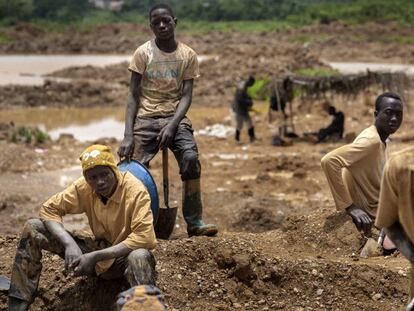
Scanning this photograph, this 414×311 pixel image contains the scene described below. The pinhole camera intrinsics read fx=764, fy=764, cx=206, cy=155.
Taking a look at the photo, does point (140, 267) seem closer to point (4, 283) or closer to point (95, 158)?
point (95, 158)

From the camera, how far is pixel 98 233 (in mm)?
4977

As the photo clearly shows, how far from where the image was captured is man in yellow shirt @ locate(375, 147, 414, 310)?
351 cm

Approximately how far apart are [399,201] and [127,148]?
2855mm

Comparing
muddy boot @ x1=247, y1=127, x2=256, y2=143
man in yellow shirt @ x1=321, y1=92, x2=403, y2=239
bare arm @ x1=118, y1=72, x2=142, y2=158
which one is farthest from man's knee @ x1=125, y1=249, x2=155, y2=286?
muddy boot @ x1=247, y1=127, x2=256, y2=143

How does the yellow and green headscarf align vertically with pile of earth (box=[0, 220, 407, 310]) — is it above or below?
above

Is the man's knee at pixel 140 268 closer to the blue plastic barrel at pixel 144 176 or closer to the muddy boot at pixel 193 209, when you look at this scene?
the blue plastic barrel at pixel 144 176

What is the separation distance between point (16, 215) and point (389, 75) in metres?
9.29

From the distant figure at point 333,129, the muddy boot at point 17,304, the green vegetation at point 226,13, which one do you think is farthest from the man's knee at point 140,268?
the green vegetation at point 226,13

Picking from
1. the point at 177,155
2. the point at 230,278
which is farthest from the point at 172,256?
the point at 177,155

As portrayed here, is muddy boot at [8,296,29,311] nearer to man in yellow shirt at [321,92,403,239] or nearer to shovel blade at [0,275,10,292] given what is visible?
shovel blade at [0,275,10,292]

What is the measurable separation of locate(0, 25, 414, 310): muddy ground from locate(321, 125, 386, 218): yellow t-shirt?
0.36m

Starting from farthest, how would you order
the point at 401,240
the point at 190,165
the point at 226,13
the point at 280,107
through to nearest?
the point at 226,13 → the point at 280,107 → the point at 190,165 → the point at 401,240

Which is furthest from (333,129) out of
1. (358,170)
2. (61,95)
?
(61,95)

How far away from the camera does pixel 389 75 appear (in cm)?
1650
